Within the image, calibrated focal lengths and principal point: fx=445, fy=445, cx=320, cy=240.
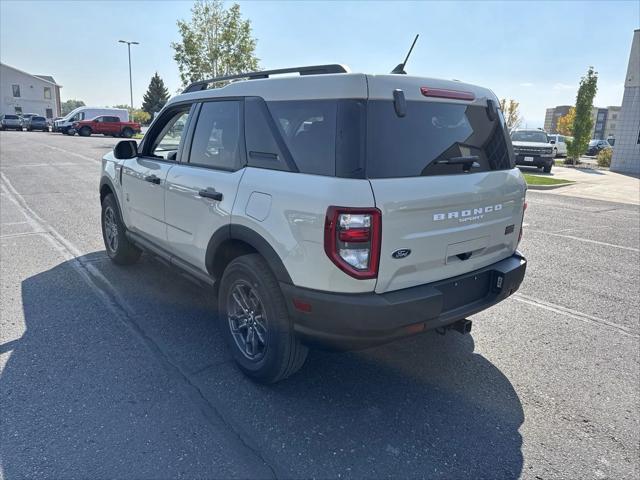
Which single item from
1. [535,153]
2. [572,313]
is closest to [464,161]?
[572,313]

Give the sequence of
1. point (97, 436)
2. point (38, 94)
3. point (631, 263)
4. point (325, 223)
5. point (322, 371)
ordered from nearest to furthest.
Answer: point (325, 223) < point (97, 436) < point (322, 371) < point (631, 263) < point (38, 94)

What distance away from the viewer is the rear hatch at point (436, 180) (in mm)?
2434

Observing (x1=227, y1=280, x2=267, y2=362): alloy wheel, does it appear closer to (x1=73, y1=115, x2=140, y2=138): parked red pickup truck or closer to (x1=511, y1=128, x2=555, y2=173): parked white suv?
(x1=511, y1=128, x2=555, y2=173): parked white suv

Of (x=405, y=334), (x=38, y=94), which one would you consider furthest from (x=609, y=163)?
(x=38, y=94)

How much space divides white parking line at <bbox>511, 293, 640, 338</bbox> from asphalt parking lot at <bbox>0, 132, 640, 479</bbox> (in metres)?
0.02

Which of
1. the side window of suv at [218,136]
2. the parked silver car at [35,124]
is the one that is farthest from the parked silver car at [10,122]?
the side window of suv at [218,136]

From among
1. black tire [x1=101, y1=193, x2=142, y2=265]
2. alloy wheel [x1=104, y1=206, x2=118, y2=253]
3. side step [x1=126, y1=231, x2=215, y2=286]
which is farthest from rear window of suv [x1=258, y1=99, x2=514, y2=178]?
alloy wheel [x1=104, y1=206, x2=118, y2=253]

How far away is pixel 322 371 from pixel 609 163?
26709 millimetres

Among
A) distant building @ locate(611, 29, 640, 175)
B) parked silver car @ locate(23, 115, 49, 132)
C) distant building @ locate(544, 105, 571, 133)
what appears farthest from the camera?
distant building @ locate(544, 105, 571, 133)

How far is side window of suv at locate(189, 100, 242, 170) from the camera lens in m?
3.14

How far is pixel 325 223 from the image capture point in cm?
233

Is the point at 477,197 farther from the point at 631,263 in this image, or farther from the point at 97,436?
the point at 631,263

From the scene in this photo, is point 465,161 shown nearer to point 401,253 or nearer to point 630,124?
point 401,253

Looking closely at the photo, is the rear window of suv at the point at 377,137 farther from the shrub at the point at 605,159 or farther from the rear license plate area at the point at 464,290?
the shrub at the point at 605,159
